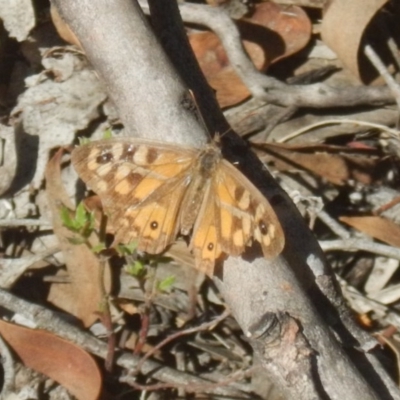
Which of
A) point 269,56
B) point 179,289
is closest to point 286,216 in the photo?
point 179,289

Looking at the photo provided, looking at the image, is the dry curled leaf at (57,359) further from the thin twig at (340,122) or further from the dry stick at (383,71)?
the dry stick at (383,71)

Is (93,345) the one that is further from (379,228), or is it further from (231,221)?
(379,228)

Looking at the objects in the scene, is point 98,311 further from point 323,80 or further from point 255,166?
point 323,80

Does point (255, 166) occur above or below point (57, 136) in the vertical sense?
above

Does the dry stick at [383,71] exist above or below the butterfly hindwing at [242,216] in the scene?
below

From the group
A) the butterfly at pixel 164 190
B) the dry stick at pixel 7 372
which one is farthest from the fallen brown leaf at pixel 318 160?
the dry stick at pixel 7 372

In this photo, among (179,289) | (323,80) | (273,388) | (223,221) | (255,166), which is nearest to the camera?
(223,221)

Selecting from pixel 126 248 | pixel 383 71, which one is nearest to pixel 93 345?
pixel 126 248
